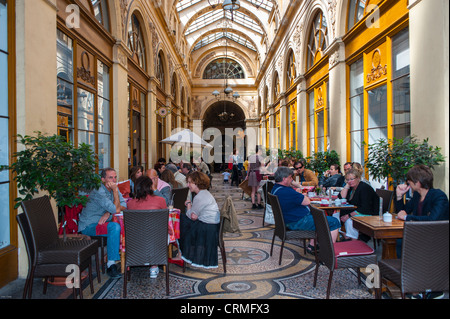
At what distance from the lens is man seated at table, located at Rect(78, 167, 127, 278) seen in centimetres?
404

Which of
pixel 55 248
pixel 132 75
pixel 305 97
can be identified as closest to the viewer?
pixel 55 248

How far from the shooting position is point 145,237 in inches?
138

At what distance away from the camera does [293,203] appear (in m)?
4.59

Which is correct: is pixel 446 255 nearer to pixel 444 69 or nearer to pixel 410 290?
pixel 410 290

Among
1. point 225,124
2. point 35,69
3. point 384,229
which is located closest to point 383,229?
point 384,229

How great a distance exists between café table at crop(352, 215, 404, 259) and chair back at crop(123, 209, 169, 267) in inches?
80.1

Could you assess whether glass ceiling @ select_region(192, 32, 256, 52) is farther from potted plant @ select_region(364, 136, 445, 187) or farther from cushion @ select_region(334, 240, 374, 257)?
cushion @ select_region(334, 240, 374, 257)

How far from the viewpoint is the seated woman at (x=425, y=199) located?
10.2 feet

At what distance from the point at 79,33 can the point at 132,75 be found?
3471 mm

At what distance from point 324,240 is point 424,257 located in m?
0.91

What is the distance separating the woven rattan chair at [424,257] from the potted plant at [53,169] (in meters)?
3.20

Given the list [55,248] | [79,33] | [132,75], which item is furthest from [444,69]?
[132,75]

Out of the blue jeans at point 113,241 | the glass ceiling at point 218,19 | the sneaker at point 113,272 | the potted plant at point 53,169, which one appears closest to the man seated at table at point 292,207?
the blue jeans at point 113,241

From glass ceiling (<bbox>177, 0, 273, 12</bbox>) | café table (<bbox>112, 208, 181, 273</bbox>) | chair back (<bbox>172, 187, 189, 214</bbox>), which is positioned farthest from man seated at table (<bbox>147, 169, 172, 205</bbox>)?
glass ceiling (<bbox>177, 0, 273, 12</bbox>)
